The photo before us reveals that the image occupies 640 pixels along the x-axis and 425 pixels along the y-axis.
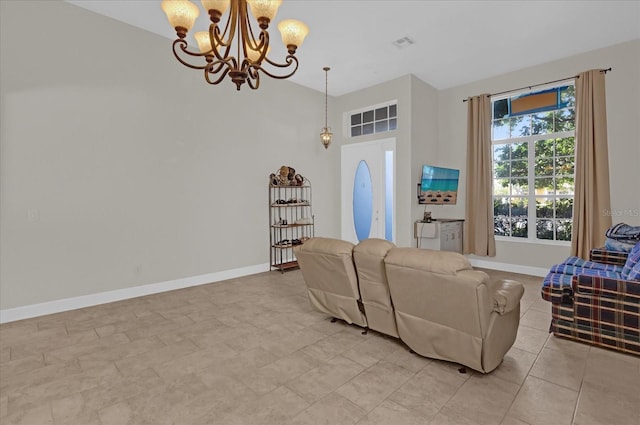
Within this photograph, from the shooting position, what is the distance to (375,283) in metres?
2.65

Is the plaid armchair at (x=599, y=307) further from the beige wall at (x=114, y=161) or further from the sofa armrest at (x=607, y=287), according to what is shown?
the beige wall at (x=114, y=161)

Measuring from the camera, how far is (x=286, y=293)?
4.36 metres

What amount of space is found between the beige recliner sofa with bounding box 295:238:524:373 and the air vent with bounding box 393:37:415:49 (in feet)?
10.4

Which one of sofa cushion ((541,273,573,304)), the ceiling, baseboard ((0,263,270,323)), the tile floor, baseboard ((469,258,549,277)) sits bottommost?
the tile floor

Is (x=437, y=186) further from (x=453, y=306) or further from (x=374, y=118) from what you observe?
(x=453, y=306)

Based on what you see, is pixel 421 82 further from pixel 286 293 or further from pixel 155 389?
pixel 155 389

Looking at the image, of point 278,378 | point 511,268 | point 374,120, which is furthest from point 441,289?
point 374,120

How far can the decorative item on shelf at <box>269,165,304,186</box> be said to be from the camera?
560 cm

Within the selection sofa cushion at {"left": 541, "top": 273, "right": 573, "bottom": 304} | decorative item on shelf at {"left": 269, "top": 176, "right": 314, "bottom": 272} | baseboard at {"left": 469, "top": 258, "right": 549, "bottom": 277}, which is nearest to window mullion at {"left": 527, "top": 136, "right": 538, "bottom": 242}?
baseboard at {"left": 469, "top": 258, "right": 549, "bottom": 277}

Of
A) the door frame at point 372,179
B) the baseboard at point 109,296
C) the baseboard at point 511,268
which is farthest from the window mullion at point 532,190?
the baseboard at point 109,296

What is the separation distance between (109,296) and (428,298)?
151 inches

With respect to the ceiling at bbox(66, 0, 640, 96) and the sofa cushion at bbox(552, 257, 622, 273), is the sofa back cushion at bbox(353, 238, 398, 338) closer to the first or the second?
the sofa cushion at bbox(552, 257, 622, 273)

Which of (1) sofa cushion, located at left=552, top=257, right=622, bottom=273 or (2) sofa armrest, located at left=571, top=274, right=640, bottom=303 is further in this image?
(1) sofa cushion, located at left=552, top=257, right=622, bottom=273

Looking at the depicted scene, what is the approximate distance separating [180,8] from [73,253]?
3018 millimetres
